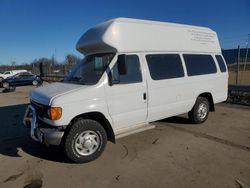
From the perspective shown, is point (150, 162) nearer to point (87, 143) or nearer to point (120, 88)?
point (87, 143)

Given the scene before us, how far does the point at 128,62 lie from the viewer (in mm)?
5293

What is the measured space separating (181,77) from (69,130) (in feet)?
10.4

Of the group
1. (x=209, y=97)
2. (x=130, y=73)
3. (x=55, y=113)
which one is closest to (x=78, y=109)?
(x=55, y=113)

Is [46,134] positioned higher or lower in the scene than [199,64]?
lower

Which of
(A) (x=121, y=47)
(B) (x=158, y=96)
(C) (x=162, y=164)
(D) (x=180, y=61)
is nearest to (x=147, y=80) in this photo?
(B) (x=158, y=96)

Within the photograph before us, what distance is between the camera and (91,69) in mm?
5398

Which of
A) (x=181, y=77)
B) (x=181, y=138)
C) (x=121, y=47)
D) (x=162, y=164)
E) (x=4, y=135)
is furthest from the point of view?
(x=4, y=135)

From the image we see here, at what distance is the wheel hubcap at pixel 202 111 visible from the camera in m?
6.96

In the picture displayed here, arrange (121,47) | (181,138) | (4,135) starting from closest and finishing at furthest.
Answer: (121,47)
(181,138)
(4,135)

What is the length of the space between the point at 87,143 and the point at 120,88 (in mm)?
1258

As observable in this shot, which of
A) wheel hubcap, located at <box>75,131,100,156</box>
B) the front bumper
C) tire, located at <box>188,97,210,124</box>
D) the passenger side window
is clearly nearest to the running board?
wheel hubcap, located at <box>75,131,100,156</box>

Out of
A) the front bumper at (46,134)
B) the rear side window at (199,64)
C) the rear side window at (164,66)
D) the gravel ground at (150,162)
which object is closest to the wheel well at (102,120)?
Result: the gravel ground at (150,162)

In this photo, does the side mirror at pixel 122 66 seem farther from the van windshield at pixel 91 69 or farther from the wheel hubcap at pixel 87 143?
the wheel hubcap at pixel 87 143

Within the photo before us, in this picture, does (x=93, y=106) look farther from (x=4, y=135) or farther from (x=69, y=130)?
(x=4, y=135)
